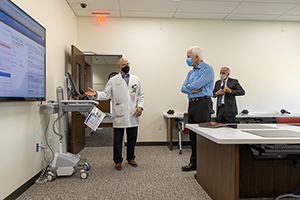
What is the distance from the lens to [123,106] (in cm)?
281

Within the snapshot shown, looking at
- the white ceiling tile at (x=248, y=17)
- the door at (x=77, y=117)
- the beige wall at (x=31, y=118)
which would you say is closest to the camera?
the beige wall at (x=31, y=118)

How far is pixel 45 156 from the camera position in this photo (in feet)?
8.63

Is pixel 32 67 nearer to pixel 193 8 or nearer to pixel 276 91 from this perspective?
pixel 193 8

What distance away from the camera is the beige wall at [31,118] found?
185 cm

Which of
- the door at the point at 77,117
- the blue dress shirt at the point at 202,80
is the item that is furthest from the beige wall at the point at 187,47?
the blue dress shirt at the point at 202,80

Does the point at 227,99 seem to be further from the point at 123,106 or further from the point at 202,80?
the point at 123,106

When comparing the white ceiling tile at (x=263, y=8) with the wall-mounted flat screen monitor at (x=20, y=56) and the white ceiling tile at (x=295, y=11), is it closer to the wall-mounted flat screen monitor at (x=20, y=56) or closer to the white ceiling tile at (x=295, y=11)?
the white ceiling tile at (x=295, y=11)

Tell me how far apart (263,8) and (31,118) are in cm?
434

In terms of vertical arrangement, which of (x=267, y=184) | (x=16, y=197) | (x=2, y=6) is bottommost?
(x=16, y=197)

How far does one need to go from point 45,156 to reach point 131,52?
2593 millimetres

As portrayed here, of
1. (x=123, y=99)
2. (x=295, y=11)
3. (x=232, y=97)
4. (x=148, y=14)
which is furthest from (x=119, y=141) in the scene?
(x=295, y=11)

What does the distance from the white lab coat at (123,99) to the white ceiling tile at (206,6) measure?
191 cm

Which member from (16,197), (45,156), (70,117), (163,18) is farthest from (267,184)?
(163,18)

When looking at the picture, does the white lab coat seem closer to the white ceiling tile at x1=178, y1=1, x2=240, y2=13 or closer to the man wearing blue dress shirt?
the man wearing blue dress shirt
